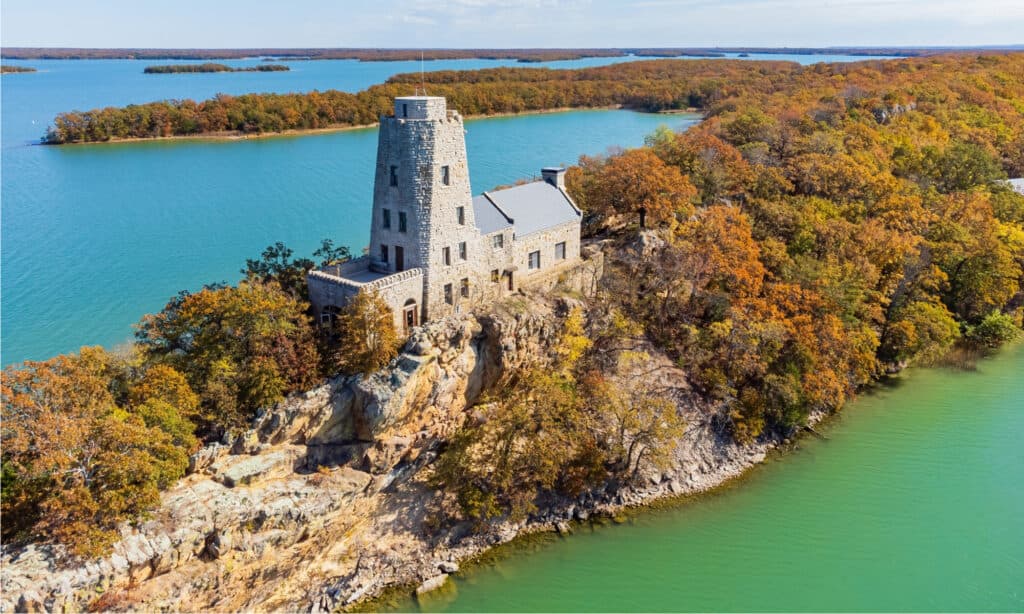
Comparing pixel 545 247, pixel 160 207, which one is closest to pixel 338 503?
pixel 545 247

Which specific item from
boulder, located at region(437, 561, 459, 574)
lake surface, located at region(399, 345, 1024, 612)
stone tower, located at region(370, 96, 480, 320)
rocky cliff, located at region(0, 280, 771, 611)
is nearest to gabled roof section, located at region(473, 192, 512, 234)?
stone tower, located at region(370, 96, 480, 320)

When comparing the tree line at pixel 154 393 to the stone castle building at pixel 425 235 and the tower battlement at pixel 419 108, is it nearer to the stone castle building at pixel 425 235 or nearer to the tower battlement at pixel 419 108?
the stone castle building at pixel 425 235

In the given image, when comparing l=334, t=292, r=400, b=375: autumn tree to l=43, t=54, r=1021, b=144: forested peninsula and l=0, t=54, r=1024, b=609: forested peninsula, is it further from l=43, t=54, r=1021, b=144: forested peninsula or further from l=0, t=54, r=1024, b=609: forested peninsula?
l=43, t=54, r=1021, b=144: forested peninsula

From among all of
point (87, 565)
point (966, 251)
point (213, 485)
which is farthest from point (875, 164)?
point (87, 565)

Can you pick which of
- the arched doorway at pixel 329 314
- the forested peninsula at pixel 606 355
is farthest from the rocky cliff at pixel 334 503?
the arched doorway at pixel 329 314

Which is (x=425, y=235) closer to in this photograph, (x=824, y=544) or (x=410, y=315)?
(x=410, y=315)

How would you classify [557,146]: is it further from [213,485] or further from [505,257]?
[213,485]
